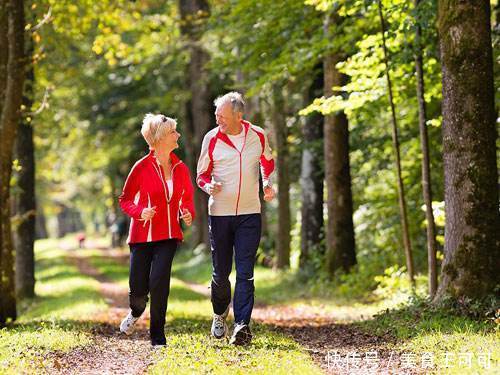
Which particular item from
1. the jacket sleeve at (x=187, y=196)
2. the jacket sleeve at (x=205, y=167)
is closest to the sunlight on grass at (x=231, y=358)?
the jacket sleeve at (x=187, y=196)

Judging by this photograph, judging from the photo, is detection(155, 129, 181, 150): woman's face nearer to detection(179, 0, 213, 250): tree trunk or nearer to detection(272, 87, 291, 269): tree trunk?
detection(272, 87, 291, 269): tree trunk

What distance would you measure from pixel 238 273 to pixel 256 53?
8780 millimetres

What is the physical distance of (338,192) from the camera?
17.0 m

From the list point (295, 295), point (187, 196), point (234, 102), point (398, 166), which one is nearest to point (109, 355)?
point (187, 196)

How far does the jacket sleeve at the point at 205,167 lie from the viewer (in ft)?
27.3

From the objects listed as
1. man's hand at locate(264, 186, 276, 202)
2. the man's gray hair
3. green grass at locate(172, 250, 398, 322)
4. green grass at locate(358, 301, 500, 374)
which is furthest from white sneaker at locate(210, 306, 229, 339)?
green grass at locate(172, 250, 398, 322)

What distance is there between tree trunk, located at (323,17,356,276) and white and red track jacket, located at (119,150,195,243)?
869cm

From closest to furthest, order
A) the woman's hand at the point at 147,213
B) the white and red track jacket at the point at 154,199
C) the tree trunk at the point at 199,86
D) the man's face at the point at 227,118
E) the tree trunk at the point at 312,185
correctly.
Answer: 1. the woman's hand at the point at 147,213
2. the white and red track jacket at the point at 154,199
3. the man's face at the point at 227,118
4. the tree trunk at the point at 312,185
5. the tree trunk at the point at 199,86

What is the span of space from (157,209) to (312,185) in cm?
1197

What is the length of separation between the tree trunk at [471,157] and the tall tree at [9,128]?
6611 mm

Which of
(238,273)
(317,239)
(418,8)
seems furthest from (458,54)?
(317,239)

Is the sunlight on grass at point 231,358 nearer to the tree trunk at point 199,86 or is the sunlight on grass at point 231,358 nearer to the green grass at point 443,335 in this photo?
the green grass at point 443,335

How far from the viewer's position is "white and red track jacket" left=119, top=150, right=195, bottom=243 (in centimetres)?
805

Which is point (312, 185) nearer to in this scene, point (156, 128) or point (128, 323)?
point (128, 323)
